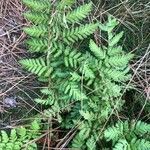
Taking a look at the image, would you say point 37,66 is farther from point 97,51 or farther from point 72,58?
point 97,51

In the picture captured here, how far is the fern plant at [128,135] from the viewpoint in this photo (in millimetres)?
2385

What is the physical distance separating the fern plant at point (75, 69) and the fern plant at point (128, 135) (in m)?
0.13

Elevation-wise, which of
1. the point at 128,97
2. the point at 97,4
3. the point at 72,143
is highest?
the point at 97,4

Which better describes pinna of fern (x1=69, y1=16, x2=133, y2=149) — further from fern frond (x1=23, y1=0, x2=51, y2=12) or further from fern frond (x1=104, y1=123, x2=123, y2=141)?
fern frond (x1=23, y1=0, x2=51, y2=12)

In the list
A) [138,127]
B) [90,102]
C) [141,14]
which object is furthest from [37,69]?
[141,14]

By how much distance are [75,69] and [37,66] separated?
28cm

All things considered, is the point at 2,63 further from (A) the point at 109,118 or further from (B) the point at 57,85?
(A) the point at 109,118

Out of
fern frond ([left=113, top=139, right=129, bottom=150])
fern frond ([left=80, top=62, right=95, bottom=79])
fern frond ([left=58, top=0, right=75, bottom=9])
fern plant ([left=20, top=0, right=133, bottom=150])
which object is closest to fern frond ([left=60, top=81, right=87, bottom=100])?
fern plant ([left=20, top=0, right=133, bottom=150])

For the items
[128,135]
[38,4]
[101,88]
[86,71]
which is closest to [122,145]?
[128,135]

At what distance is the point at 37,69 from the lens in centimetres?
259

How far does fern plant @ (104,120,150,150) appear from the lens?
238cm

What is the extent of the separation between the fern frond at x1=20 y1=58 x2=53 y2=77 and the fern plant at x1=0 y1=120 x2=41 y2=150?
1.17 feet

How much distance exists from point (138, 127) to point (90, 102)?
374 mm

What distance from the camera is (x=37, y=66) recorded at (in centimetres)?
260
